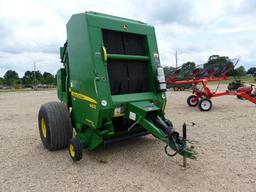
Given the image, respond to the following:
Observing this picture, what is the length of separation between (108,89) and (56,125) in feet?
3.97

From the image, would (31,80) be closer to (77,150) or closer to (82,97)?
(82,97)

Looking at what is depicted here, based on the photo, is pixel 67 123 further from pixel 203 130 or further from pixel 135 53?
pixel 203 130

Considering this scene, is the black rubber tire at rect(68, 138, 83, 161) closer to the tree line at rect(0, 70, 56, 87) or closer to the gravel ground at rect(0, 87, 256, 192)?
the gravel ground at rect(0, 87, 256, 192)

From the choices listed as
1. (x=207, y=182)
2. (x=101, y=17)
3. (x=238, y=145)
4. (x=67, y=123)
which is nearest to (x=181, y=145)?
(x=207, y=182)

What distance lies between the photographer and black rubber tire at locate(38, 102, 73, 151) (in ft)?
12.0

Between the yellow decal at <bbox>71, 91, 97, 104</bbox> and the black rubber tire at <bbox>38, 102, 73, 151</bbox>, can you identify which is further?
the black rubber tire at <bbox>38, 102, 73, 151</bbox>

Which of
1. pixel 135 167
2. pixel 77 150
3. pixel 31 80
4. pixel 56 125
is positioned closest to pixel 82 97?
pixel 56 125

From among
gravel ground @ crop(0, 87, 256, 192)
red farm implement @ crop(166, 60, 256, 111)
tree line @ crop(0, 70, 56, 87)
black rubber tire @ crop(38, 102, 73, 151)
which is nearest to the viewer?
gravel ground @ crop(0, 87, 256, 192)

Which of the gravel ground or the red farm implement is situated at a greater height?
the red farm implement

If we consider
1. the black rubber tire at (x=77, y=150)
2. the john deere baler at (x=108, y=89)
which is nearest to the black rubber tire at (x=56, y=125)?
the john deere baler at (x=108, y=89)

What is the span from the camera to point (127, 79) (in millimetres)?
3629

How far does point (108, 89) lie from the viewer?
3182mm

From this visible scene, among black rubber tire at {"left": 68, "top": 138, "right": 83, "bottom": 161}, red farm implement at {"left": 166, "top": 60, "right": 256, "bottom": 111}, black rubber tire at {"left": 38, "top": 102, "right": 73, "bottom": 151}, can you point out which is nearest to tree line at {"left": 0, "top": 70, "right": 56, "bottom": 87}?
red farm implement at {"left": 166, "top": 60, "right": 256, "bottom": 111}

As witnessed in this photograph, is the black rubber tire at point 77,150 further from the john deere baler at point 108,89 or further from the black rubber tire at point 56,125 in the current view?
the black rubber tire at point 56,125
